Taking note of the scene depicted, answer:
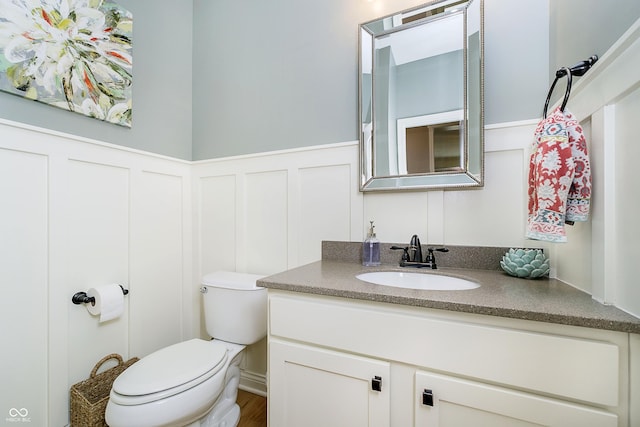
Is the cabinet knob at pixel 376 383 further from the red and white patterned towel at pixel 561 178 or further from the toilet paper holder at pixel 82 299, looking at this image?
the toilet paper holder at pixel 82 299

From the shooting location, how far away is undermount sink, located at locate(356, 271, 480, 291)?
113 cm

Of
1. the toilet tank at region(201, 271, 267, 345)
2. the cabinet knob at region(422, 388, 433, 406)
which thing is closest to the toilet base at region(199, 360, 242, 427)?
the toilet tank at region(201, 271, 267, 345)

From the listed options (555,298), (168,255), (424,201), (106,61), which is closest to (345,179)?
(424,201)

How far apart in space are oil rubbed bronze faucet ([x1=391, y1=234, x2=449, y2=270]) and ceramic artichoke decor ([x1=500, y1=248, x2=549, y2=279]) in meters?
0.25

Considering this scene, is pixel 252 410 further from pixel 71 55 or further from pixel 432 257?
A: pixel 71 55

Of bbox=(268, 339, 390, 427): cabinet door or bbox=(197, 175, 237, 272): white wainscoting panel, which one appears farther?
bbox=(197, 175, 237, 272): white wainscoting panel

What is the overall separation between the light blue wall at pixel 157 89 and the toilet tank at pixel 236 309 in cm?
97

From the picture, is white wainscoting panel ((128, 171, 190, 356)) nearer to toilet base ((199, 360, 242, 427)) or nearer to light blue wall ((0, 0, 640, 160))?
light blue wall ((0, 0, 640, 160))

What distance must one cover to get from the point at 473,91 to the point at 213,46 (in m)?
1.69

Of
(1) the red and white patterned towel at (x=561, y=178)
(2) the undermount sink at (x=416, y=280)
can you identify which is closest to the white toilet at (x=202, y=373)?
(2) the undermount sink at (x=416, y=280)

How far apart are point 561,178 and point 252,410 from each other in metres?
1.80

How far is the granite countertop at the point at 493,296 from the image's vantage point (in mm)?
657

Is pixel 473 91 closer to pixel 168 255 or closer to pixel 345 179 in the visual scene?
pixel 345 179

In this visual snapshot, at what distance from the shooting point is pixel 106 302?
4.49ft
